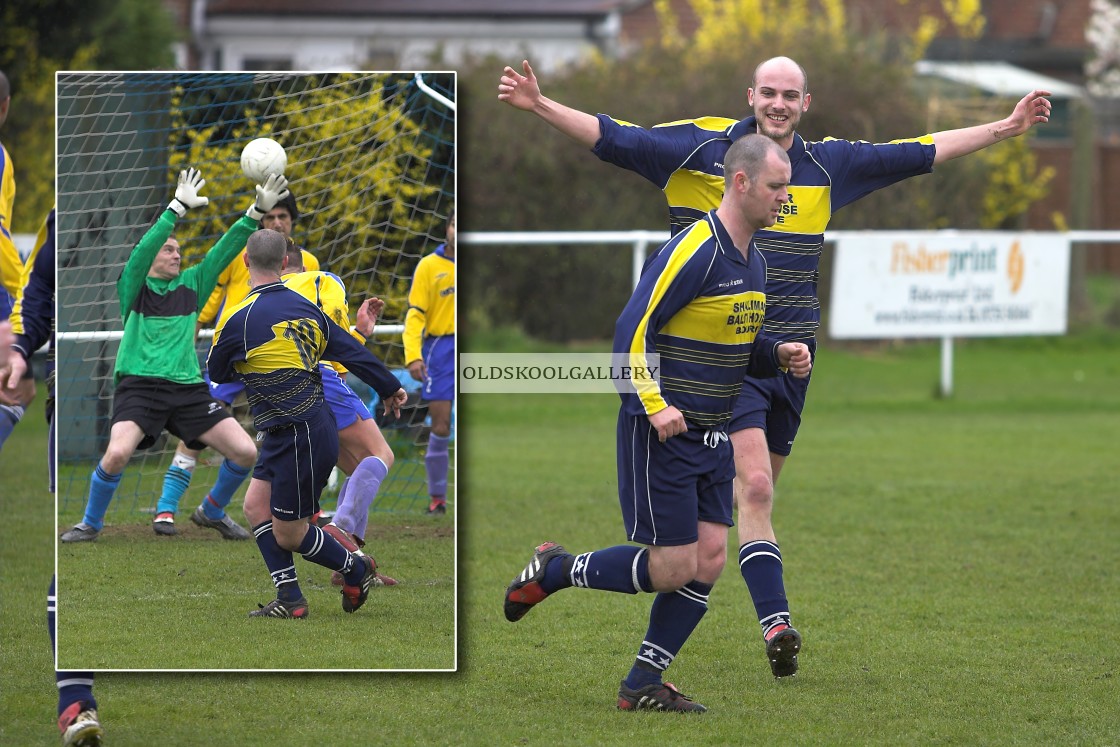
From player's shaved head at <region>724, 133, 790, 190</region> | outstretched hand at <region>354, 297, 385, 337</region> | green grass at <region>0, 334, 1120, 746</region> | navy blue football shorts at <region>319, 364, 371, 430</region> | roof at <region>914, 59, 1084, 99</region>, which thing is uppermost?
roof at <region>914, 59, 1084, 99</region>

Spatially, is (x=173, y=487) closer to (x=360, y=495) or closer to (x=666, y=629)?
(x=360, y=495)

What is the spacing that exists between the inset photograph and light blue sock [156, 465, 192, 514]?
1 centimetres

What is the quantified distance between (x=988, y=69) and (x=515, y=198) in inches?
579

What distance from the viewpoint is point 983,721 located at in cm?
464

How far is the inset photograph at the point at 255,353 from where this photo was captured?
4.99 m

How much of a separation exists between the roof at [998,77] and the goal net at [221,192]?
15.9 m

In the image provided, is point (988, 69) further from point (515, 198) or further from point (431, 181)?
point (431, 181)

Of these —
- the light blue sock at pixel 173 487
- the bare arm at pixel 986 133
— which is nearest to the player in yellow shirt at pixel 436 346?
the light blue sock at pixel 173 487

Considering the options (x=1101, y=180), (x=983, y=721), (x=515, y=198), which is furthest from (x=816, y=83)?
(x=983, y=721)

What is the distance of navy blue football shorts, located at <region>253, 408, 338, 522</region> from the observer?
5289mm

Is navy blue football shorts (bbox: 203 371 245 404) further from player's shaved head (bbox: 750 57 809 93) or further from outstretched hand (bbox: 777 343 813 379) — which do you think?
player's shaved head (bbox: 750 57 809 93)

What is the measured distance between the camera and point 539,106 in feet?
16.7

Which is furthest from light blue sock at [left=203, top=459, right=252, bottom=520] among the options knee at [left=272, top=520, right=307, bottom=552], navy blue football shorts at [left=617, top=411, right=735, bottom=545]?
navy blue football shorts at [left=617, top=411, right=735, bottom=545]

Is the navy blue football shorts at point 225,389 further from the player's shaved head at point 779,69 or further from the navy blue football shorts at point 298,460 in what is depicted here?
the player's shaved head at point 779,69
